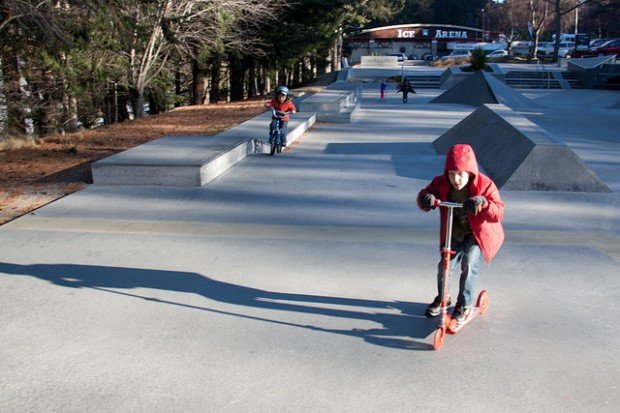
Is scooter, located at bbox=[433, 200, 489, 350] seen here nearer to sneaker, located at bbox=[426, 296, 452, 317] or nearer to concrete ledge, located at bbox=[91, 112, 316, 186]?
sneaker, located at bbox=[426, 296, 452, 317]

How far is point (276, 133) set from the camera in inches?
514

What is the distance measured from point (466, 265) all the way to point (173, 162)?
6356 millimetres

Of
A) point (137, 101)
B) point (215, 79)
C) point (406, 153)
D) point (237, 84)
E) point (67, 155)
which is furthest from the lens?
point (237, 84)

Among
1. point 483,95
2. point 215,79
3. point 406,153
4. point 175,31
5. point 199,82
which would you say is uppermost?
point 175,31

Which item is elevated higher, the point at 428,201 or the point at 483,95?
the point at 428,201

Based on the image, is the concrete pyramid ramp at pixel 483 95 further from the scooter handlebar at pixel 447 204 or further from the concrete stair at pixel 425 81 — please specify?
the scooter handlebar at pixel 447 204

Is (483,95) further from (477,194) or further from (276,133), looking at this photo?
(477,194)

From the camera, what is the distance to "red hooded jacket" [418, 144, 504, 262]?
4406mm

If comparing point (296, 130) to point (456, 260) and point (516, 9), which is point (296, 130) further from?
point (516, 9)

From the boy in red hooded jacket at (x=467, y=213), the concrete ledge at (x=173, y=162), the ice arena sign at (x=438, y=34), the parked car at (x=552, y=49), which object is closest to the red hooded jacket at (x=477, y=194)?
the boy in red hooded jacket at (x=467, y=213)

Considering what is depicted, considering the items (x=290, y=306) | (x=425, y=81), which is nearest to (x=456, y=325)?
(x=290, y=306)

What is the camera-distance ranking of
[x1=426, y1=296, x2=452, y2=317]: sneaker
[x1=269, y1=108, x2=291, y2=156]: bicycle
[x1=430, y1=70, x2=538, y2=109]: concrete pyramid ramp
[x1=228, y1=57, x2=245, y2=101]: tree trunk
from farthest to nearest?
[x1=228, y1=57, x2=245, y2=101]: tree trunk < [x1=430, y1=70, x2=538, y2=109]: concrete pyramid ramp < [x1=269, y1=108, x2=291, y2=156]: bicycle < [x1=426, y1=296, x2=452, y2=317]: sneaker

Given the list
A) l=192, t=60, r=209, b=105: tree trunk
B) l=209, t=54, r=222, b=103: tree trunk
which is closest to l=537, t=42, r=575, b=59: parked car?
l=209, t=54, r=222, b=103: tree trunk

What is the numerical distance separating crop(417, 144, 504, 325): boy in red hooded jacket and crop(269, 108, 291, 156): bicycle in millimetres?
8321
